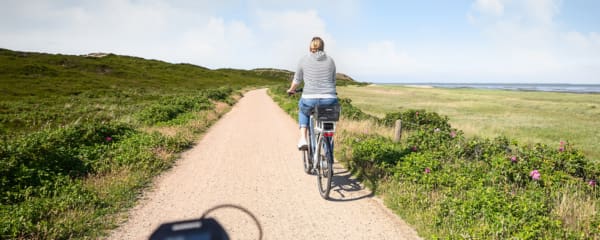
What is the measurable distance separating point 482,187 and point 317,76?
309 centimetres

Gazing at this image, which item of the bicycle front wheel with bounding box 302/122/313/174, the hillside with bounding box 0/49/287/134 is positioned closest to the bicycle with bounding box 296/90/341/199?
the bicycle front wheel with bounding box 302/122/313/174

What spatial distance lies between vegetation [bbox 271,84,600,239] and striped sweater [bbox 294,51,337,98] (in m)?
1.99

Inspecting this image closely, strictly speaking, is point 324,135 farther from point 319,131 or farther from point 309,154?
point 309,154

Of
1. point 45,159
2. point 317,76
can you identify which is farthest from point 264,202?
point 45,159

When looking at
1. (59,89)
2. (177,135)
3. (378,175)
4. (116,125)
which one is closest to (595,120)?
(378,175)

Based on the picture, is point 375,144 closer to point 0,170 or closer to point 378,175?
point 378,175

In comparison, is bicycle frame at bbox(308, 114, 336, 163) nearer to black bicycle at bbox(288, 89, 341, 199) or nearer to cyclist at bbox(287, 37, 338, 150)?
black bicycle at bbox(288, 89, 341, 199)

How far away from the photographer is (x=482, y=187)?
519 cm

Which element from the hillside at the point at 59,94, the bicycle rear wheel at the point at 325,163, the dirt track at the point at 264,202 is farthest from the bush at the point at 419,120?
the hillside at the point at 59,94

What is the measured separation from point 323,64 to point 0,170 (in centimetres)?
522

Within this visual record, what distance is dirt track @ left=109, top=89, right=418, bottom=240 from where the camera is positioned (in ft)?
14.3

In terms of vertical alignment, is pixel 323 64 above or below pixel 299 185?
above

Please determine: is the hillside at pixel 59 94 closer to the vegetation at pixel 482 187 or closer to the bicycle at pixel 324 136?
the bicycle at pixel 324 136

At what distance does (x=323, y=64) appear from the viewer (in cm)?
548
